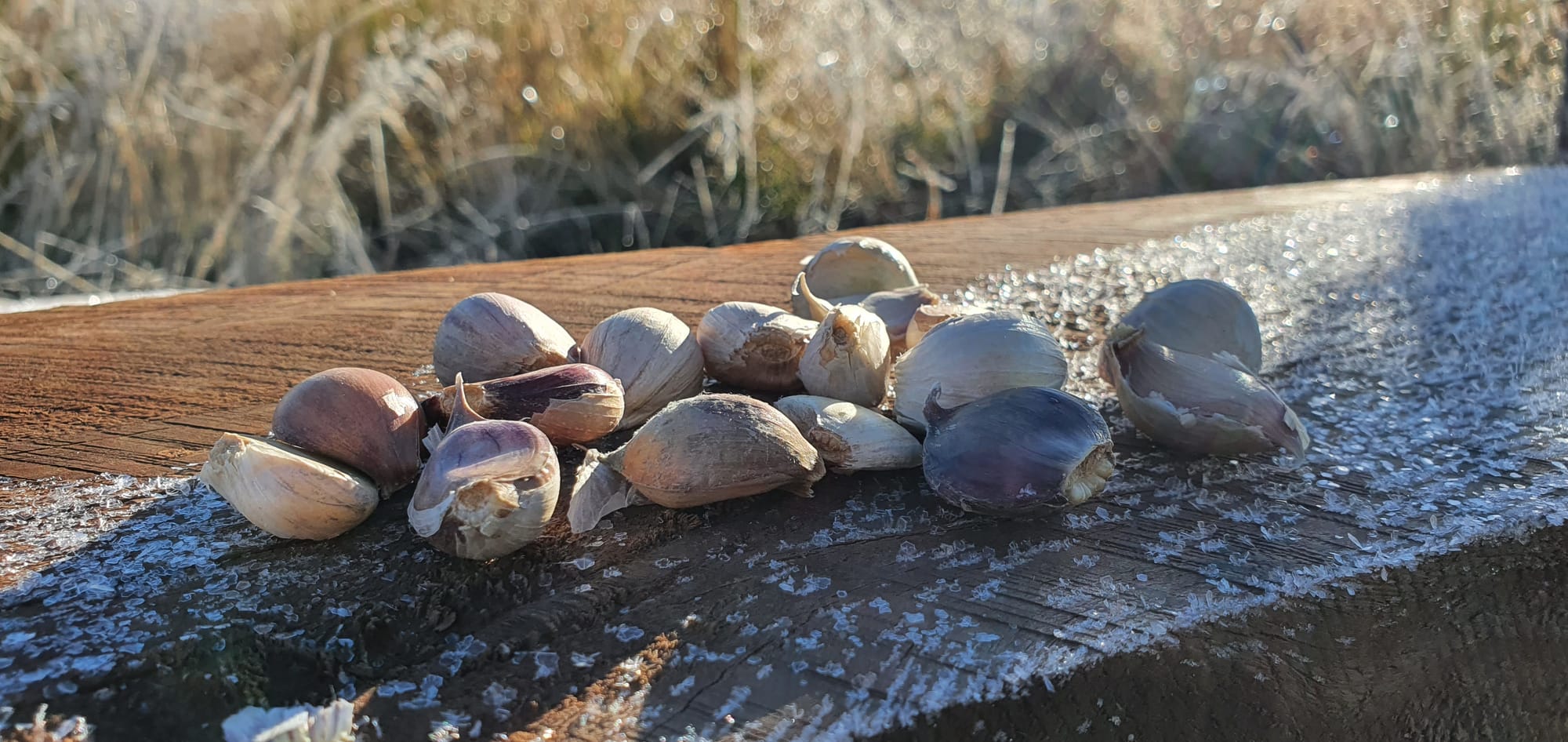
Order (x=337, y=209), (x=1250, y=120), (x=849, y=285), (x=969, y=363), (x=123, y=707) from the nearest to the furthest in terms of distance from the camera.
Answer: (x=123, y=707), (x=969, y=363), (x=849, y=285), (x=337, y=209), (x=1250, y=120)

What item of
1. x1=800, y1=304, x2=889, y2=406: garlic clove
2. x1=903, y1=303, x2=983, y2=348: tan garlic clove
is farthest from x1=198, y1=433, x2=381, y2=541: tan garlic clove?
x1=903, y1=303, x2=983, y2=348: tan garlic clove

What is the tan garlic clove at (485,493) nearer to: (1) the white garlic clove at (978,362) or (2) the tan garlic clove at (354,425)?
(2) the tan garlic clove at (354,425)

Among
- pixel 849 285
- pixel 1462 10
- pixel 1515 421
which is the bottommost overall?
pixel 1515 421

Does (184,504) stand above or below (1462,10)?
below

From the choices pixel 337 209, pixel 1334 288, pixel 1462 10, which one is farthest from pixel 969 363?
pixel 1462 10

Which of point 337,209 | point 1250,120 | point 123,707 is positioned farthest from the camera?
point 1250,120

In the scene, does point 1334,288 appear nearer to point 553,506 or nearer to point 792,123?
point 553,506
